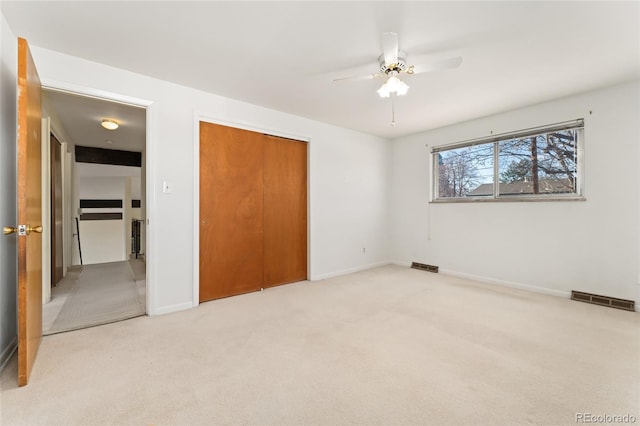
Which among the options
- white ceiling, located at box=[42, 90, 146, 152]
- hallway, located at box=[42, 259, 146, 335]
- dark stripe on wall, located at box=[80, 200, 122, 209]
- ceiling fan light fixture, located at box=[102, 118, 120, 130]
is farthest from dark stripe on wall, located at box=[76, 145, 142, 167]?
hallway, located at box=[42, 259, 146, 335]

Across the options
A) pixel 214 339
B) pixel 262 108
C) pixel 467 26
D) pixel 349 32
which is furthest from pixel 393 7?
pixel 214 339

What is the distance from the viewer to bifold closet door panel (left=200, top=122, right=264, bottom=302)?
3.26 m

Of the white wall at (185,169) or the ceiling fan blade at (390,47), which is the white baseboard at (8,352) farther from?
the ceiling fan blade at (390,47)

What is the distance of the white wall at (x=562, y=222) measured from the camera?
3068mm

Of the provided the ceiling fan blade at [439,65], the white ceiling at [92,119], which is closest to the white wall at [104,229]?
the white ceiling at [92,119]

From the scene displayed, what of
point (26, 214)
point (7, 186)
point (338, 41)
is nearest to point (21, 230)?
point (26, 214)

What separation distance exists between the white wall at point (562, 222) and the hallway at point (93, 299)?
4456mm

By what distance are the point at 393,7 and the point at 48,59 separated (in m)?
2.84

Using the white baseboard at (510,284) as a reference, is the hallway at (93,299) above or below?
below

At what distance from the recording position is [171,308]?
9.70ft

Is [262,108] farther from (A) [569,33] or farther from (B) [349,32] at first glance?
(A) [569,33]

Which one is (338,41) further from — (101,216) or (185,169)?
(101,216)

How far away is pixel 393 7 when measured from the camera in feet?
6.06

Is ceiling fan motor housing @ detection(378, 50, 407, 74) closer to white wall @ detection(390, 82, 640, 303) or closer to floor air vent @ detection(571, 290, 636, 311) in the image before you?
white wall @ detection(390, 82, 640, 303)
